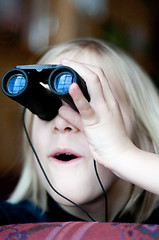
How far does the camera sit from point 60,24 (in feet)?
8.89

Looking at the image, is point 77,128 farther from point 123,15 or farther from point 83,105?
point 123,15

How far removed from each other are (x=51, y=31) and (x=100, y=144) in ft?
7.17

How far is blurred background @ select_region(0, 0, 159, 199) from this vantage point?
217cm

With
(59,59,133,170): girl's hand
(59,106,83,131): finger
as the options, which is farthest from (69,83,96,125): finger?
(59,106,83,131): finger

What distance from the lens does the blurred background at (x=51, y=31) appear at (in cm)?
217

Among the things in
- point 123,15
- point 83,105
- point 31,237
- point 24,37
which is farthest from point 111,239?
point 123,15

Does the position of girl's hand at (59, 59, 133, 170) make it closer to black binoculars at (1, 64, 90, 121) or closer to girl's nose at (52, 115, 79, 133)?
black binoculars at (1, 64, 90, 121)

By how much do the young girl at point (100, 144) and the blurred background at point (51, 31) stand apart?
0.52 metres

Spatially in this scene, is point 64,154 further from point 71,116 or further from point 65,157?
point 71,116

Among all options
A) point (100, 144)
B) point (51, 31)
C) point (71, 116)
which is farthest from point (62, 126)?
point (51, 31)

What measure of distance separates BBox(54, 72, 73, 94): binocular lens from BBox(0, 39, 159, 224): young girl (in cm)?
4

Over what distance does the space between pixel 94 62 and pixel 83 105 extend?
36 centimetres

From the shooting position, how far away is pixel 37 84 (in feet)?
2.40

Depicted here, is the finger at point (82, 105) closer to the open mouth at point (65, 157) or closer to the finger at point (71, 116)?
the finger at point (71, 116)
